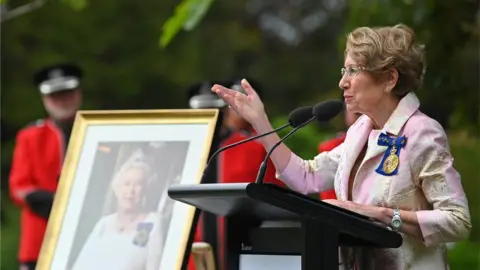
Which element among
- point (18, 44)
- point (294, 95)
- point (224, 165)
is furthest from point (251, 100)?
point (294, 95)

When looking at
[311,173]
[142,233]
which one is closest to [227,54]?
[142,233]

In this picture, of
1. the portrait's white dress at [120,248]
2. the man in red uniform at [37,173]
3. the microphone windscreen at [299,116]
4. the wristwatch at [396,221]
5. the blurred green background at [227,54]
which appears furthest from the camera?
the man in red uniform at [37,173]

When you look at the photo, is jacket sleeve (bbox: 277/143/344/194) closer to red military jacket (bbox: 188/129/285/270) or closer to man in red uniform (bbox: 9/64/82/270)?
red military jacket (bbox: 188/129/285/270)

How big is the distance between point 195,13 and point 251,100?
6.71 ft

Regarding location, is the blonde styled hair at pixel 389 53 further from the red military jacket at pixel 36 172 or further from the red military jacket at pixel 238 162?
the red military jacket at pixel 36 172

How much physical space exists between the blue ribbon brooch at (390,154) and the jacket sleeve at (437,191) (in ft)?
0.10

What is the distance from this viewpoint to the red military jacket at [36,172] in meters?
7.76

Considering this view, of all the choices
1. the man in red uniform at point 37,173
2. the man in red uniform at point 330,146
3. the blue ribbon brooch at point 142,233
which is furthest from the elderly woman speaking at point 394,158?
the man in red uniform at point 37,173

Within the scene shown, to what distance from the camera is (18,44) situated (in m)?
15.0

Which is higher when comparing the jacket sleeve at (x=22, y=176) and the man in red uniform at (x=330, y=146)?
the jacket sleeve at (x=22, y=176)

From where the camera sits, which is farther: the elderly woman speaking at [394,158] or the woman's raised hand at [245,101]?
the woman's raised hand at [245,101]

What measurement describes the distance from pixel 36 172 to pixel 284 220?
4.52 m

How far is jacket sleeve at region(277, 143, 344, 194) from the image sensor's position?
378 cm

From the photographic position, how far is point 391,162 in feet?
11.4
